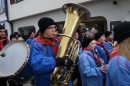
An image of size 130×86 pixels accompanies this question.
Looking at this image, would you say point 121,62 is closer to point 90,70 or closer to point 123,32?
point 123,32

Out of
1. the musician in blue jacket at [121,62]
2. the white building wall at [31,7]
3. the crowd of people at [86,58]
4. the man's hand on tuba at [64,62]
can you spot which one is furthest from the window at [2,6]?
the musician in blue jacket at [121,62]

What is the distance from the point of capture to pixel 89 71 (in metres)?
3.70

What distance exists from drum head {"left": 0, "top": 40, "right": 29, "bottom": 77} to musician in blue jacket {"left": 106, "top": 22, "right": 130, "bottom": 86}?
6.79ft

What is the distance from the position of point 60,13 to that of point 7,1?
6787 millimetres

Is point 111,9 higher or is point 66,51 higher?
point 111,9

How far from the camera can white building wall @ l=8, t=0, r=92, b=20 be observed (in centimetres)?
1058

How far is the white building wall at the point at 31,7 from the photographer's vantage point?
1058 cm

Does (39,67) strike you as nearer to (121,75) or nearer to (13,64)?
(121,75)

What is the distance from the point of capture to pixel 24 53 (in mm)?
3850

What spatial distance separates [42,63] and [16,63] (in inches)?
59.6

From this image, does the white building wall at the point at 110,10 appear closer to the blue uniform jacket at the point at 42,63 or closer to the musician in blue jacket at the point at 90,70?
the musician in blue jacket at the point at 90,70

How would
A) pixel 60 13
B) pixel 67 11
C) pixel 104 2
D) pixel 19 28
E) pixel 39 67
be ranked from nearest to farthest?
pixel 39 67
pixel 67 11
pixel 104 2
pixel 60 13
pixel 19 28

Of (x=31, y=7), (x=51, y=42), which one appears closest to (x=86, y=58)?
(x=51, y=42)

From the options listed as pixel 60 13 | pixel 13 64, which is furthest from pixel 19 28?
pixel 13 64
